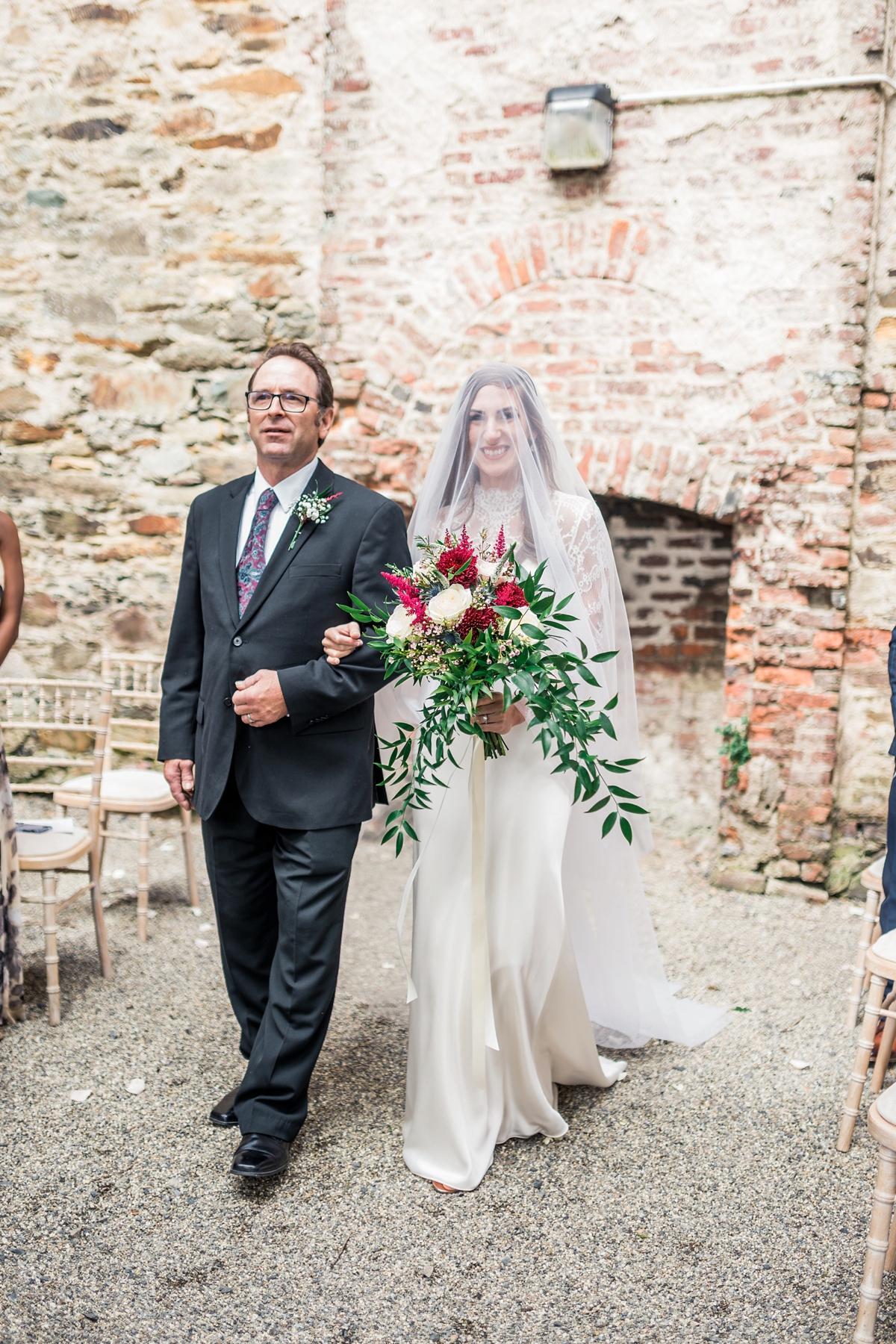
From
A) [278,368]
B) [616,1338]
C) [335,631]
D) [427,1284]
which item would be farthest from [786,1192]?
[278,368]

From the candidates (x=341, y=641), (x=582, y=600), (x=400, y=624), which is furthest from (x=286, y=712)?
(x=582, y=600)

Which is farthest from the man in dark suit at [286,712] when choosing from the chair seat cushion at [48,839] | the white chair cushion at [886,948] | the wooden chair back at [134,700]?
the wooden chair back at [134,700]

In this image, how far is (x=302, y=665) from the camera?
268cm

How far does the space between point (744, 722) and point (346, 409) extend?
250 cm

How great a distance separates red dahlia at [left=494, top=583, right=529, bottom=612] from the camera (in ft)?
8.13

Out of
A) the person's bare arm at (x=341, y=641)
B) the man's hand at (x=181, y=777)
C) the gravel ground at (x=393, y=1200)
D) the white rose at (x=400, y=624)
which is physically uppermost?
the white rose at (x=400, y=624)

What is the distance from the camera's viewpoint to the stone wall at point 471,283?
459cm

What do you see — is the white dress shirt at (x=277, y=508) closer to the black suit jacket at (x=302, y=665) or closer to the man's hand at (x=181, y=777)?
the black suit jacket at (x=302, y=665)

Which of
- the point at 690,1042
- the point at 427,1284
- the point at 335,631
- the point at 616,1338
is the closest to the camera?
the point at 616,1338

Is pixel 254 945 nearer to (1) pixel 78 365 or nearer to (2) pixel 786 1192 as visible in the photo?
(2) pixel 786 1192

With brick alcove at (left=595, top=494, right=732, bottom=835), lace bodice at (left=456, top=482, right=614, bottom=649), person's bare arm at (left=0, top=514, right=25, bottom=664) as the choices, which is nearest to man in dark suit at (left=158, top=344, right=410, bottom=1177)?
lace bodice at (left=456, top=482, right=614, bottom=649)

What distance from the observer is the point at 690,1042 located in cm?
342

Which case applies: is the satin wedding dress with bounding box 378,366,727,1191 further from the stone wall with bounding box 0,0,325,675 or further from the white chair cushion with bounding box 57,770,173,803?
the stone wall with bounding box 0,0,325,675

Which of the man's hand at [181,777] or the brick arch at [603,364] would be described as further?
the brick arch at [603,364]
